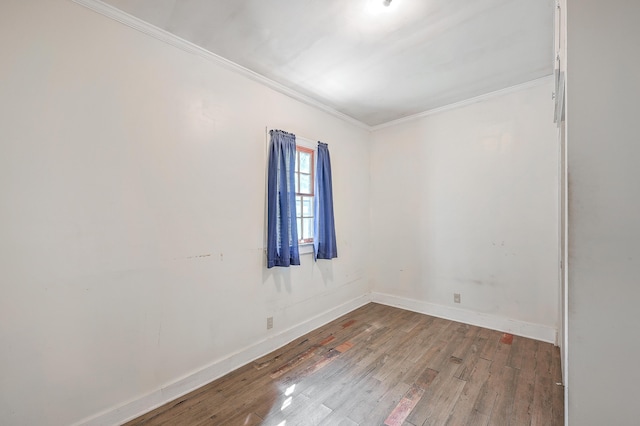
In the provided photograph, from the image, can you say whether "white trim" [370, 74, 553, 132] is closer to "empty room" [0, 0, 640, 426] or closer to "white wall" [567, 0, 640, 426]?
"empty room" [0, 0, 640, 426]

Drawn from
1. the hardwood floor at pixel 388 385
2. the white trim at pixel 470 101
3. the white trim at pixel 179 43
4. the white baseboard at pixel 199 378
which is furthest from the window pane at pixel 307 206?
the white trim at pixel 470 101

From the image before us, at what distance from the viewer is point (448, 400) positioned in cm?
204

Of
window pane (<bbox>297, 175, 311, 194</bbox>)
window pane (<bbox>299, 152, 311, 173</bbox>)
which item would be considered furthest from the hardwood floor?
window pane (<bbox>299, 152, 311, 173</bbox>)

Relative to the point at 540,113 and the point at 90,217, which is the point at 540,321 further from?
the point at 90,217

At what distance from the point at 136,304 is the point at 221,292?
66cm

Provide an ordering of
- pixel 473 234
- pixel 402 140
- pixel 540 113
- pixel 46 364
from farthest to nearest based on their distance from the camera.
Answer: pixel 402 140 → pixel 473 234 → pixel 540 113 → pixel 46 364

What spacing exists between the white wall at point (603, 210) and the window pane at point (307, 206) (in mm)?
2615

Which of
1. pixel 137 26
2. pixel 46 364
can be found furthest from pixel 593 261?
pixel 137 26

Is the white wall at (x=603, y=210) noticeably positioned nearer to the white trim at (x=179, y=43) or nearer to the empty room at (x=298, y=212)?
the empty room at (x=298, y=212)

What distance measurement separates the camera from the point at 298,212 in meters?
3.31

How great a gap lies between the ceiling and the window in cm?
78

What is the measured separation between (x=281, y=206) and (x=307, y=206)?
0.62 metres

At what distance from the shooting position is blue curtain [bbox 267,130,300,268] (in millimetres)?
2770

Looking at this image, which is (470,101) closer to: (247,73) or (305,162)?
(305,162)
